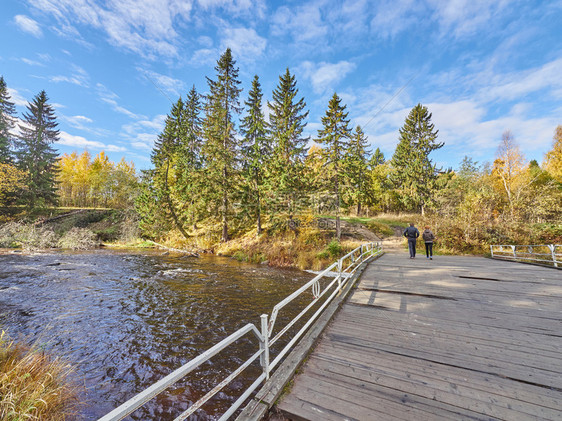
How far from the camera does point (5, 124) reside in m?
29.0

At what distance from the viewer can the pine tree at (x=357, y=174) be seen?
2233 centimetres

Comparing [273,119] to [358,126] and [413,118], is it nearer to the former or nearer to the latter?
[358,126]

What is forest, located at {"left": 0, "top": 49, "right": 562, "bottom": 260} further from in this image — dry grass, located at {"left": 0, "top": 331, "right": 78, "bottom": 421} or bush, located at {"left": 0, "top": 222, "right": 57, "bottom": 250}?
dry grass, located at {"left": 0, "top": 331, "right": 78, "bottom": 421}

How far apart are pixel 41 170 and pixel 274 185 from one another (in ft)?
128

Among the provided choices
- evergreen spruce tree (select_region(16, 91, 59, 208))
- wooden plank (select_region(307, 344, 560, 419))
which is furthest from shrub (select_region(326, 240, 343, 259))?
evergreen spruce tree (select_region(16, 91, 59, 208))

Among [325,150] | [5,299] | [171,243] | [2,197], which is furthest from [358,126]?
[2,197]

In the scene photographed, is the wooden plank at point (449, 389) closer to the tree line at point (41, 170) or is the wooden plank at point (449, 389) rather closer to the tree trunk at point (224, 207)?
the tree trunk at point (224, 207)

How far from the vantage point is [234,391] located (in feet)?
13.6

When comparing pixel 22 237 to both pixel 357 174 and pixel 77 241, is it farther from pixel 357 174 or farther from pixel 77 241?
pixel 357 174

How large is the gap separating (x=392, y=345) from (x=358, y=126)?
43.9 m

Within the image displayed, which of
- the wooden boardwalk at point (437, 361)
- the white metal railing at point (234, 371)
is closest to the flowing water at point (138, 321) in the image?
the white metal railing at point (234, 371)

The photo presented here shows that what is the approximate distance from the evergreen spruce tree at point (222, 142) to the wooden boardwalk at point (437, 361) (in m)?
19.1

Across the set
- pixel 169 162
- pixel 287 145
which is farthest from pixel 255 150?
pixel 169 162

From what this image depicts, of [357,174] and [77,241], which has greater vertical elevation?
[357,174]
